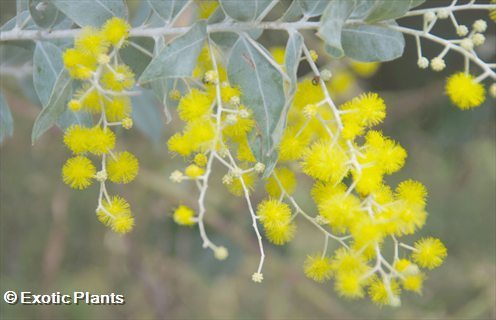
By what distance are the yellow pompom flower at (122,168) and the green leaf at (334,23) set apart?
0.31 metres

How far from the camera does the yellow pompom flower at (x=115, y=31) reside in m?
0.97

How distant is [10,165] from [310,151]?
5.48ft

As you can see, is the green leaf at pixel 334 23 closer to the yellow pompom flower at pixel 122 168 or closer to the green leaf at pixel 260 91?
the green leaf at pixel 260 91

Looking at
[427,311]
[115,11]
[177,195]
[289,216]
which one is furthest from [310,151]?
[427,311]

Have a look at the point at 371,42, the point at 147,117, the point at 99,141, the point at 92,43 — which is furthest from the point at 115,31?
the point at 147,117

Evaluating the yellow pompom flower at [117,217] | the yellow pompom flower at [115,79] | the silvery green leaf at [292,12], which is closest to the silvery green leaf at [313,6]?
the silvery green leaf at [292,12]

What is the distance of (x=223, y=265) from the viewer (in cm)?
233

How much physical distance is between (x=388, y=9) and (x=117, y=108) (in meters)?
0.39

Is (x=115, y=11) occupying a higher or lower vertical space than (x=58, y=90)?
higher

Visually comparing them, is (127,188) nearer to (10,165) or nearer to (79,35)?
(10,165)

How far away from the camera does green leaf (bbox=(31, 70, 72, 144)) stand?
969 millimetres

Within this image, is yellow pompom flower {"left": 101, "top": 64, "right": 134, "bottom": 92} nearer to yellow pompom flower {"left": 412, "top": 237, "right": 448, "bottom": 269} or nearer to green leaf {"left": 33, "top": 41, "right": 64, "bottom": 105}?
green leaf {"left": 33, "top": 41, "right": 64, "bottom": 105}

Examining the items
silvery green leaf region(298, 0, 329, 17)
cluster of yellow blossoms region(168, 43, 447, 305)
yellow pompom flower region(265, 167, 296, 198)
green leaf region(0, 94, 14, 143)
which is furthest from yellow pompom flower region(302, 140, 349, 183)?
green leaf region(0, 94, 14, 143)

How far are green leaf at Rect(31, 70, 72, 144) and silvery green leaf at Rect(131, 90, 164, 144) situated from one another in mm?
819
